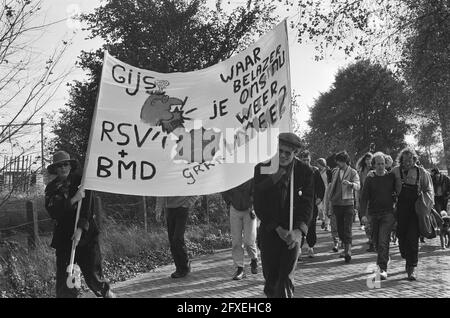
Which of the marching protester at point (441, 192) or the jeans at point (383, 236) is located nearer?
the jeans at point (383, 236)

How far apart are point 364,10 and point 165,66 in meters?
5.92

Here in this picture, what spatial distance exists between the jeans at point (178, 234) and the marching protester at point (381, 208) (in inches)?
115

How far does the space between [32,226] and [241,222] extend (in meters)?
3.56

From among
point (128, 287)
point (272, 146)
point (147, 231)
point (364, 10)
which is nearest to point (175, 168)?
point (272, 146)

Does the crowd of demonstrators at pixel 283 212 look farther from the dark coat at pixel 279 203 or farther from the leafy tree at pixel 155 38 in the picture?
the leafy tree at pixel 155 38

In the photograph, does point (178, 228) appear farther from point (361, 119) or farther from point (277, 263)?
point (361, 119)

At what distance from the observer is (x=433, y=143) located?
5591 centimetres

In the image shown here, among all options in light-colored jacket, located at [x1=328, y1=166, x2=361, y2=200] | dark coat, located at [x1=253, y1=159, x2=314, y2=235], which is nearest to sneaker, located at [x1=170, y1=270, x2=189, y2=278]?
light-colored jacket, located at [x1=328, y1=166, x2=361, y2=200]

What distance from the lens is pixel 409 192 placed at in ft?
28.2

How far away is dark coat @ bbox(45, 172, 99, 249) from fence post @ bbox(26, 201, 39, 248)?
125 inches

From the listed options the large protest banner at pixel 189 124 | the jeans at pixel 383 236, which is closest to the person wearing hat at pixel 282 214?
the large protest banner at pixel 189 124

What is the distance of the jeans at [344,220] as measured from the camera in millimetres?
10352

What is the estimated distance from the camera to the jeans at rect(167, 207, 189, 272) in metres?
8.74

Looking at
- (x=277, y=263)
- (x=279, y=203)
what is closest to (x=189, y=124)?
(x=279, y=203)
